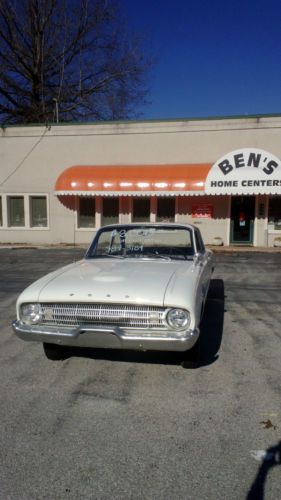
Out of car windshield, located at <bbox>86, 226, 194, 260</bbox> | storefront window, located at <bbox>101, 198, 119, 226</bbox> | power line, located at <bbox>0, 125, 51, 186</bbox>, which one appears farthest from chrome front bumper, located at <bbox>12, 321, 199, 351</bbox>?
power line, located at <bbox>0, 125, 51, 186</bbox>

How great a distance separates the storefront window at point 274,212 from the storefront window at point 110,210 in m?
6.46

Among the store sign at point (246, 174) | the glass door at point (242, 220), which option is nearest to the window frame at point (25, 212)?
the store sign at point (246, 174)

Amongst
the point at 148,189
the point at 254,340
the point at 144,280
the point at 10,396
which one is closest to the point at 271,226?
the point at 148,189

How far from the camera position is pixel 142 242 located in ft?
16.4

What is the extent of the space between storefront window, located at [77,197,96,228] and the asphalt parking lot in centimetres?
1142

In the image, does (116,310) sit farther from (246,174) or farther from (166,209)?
(166,209)

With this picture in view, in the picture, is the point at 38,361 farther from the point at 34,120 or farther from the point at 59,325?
the point at 34,120

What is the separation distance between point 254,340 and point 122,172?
433 inches

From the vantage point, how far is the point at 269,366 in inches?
152

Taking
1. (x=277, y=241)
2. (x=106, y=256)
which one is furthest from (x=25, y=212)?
(x=106, y=256)

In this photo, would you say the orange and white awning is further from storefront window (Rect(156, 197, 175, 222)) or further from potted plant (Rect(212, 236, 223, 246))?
potted plant (Rect(212, 236, 223, 246))

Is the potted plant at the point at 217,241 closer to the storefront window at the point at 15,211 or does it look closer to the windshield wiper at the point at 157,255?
the storefront window at the point at 15,211

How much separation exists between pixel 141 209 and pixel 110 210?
1412 mm

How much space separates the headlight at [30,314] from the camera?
3523 mm
